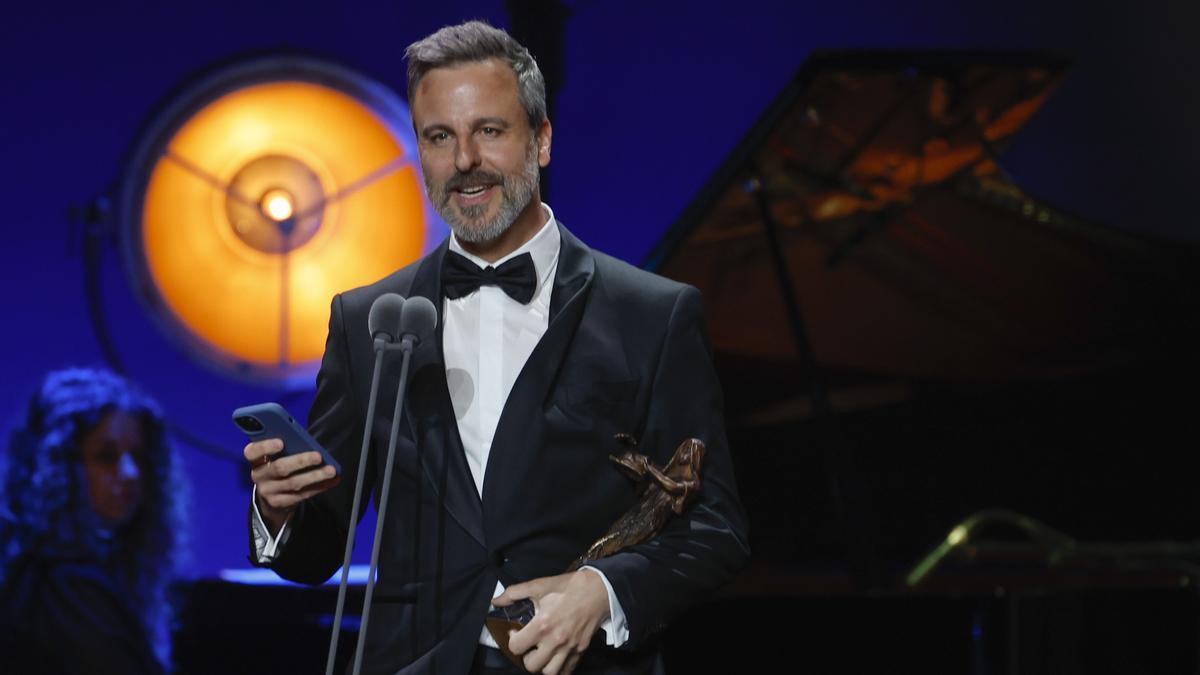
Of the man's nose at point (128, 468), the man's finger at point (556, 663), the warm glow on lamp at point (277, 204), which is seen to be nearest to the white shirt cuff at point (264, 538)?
the man's finger at point (556, 663)

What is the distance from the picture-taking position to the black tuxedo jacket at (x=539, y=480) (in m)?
1.46

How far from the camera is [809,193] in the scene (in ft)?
13.8

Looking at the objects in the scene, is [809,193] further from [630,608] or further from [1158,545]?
[630,608]

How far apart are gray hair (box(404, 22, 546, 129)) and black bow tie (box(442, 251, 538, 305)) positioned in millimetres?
179

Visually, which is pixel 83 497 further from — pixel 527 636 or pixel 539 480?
pixel 527 636

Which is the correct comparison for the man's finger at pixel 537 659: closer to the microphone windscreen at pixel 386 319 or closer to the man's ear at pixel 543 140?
the microphone windscreen at pixel 386 319

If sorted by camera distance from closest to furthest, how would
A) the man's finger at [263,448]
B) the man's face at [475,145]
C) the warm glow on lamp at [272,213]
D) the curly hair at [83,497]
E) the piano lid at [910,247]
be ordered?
the man's finger at [263,448] → the man's face at [475,145] → the curly hair at [83,497] → the warm glow on lamp at [272,213] → the piano lid at [910,247]

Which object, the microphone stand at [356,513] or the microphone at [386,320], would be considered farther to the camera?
the microphone at [386,320]

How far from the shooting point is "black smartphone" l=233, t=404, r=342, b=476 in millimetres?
1279

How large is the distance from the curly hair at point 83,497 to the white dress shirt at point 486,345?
182 centimetres

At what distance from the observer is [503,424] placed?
4.90ft

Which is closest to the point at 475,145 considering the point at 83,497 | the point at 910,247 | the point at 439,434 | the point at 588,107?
the point at 439,434

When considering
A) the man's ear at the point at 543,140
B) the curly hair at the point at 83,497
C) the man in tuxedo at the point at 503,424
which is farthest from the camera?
the curly hair at the point at 83,497

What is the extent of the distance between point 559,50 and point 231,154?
102 cm
